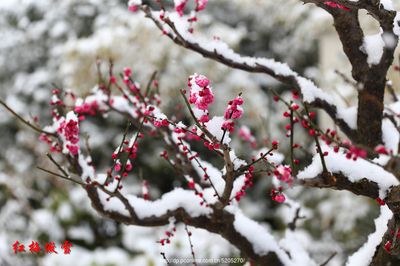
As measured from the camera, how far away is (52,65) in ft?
27.1

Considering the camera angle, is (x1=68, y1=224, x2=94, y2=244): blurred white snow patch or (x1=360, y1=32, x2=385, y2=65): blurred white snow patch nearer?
(x1=360, y1=32, x2=385, y2=65): blurred white snow patch

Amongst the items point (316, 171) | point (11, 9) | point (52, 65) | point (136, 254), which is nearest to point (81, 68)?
point (52, 65)

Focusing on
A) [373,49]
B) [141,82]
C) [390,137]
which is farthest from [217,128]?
[141,82]

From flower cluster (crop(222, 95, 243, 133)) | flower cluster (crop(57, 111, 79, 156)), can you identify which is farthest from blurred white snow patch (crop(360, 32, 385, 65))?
flower cluster (crop(57, 111, 79, 156))

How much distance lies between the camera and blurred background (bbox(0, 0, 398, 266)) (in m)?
5.94

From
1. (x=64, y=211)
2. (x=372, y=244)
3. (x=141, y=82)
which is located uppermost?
(x=141, y=82)

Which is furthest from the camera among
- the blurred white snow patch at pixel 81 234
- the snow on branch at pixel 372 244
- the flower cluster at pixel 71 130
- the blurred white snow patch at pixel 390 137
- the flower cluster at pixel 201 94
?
the blurred white snow patch at pixel 81 234

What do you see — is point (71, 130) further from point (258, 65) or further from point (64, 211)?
point (64, 211)

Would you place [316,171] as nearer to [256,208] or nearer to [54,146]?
[54,146]

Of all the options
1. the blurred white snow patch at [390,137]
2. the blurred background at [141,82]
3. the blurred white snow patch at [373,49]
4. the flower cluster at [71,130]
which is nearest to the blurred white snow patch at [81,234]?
the blurred background at [141,82]

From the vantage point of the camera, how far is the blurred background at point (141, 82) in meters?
5.94

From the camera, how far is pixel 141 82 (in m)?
6.80

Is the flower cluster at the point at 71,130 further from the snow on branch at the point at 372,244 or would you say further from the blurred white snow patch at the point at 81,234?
the blurred white snow patch at the point at 81,234

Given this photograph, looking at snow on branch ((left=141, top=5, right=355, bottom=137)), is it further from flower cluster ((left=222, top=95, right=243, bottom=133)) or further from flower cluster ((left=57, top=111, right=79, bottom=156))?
flower cluster ((left=222, top=95, right=243, bottom=133))
